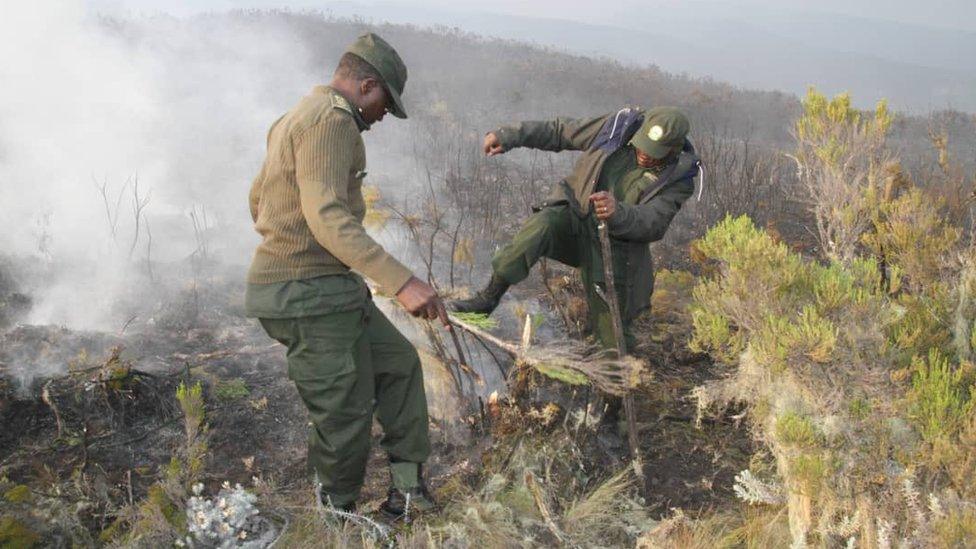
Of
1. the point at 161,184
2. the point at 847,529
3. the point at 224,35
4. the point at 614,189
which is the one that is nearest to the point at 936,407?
the point at 847,529

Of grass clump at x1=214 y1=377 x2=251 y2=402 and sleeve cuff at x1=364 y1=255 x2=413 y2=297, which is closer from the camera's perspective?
sleeve cuff at x1=364 y1=255 x2=413 y2=297

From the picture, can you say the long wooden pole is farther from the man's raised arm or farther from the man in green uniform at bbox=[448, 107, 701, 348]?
the man's raised arm

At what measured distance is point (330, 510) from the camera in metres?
2.74

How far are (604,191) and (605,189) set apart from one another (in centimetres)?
38

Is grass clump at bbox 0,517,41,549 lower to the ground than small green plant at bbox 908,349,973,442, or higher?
lower

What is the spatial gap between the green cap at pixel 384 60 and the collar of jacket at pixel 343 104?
0.48 ft

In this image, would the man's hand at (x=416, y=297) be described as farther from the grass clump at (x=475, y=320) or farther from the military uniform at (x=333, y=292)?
the grass clump at (x=475, y=320)

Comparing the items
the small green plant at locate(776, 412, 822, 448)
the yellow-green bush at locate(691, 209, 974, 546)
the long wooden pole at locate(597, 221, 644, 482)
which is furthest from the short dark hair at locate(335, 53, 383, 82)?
the small green plant at locate(776, 412, 822, 448)

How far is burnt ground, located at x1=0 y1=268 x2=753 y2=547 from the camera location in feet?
10.8

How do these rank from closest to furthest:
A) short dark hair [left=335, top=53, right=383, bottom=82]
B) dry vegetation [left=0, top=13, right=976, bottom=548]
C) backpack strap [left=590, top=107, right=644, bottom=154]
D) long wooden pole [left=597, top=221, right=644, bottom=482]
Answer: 1. dry vegetation [left=0, top=13, right=976, bottom=548]
2. short dark hair [left=335, top=53, right=383, bottom=82]
3. long wooden pole [left=597, top=221, right=644, bottom=482]
4. backpack strap [left=590, top=107, right=644, bottom=154]

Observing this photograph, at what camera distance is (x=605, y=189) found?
395 centimetres

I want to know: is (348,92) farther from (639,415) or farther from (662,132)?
(639,415)

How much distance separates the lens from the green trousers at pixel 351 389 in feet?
8.82


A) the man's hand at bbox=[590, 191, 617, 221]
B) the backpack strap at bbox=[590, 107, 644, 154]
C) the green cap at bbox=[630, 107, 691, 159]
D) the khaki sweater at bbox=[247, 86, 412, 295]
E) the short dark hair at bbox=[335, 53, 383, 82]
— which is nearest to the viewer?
the khaki sweater at bbox=[247, 86, 412, 295]
